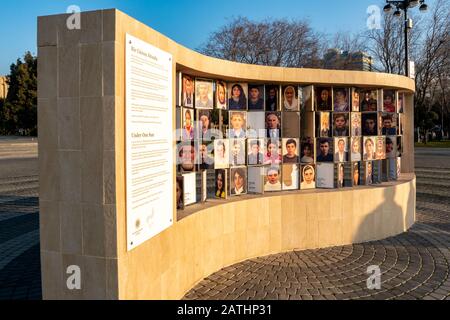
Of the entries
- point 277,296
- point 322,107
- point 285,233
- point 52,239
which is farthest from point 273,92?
point 52,239

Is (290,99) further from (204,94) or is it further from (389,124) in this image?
(389,124)

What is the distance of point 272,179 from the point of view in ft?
22.9

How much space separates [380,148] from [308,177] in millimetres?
2036

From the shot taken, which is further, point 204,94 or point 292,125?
point 292,125

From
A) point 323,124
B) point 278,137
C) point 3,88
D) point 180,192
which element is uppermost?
point 3,88

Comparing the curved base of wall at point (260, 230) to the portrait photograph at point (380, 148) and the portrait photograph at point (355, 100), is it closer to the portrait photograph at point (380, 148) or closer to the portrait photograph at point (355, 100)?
the portrait photograph at point (380, 148)

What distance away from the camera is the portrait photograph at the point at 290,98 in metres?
6.99

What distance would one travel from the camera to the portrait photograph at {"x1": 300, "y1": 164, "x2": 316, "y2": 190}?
7.21m

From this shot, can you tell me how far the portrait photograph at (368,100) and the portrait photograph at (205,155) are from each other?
3.61 m

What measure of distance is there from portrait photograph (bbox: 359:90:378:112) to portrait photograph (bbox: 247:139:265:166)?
250 cm

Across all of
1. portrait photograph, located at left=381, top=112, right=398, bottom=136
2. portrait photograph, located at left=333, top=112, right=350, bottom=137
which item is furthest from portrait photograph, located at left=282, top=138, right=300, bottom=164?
portrait photograph, located at left=381, top=112, right=398, bottom=136

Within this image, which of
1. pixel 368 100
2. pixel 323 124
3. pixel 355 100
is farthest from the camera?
pixel 368 100

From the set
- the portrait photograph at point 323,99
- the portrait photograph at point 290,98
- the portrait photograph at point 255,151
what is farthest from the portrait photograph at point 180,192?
the portrait photograph at point 323,99


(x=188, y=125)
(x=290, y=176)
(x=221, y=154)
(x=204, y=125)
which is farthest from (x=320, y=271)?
(x=188, y=125)
